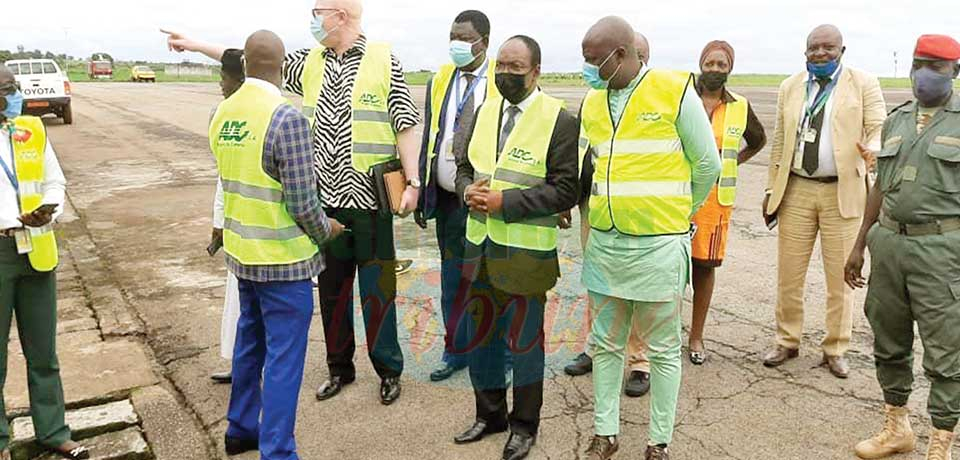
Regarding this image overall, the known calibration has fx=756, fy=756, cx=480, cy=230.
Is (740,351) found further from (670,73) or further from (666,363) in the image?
(670,73)

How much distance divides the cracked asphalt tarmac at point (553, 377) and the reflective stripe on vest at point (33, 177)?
4.02 feet

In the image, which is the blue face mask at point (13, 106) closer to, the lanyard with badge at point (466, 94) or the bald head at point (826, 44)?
the lanyard with badge at point (466, 94)

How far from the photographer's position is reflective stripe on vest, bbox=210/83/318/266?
318 cm

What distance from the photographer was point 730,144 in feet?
15.2

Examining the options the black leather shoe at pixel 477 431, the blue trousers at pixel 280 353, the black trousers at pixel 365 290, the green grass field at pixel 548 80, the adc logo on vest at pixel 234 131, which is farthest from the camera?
the green grass field at pixel 548 80

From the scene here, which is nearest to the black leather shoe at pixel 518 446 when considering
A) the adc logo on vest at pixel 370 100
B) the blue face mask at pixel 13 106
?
the adc logo on vest at pixel 370 100

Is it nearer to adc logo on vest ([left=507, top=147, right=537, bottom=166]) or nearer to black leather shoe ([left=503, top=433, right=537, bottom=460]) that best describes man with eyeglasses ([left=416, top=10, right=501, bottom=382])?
adc logo on vest ([left=507, top=147, right=537, bottom=166])

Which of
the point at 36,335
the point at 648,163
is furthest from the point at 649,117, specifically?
the point at 36,335

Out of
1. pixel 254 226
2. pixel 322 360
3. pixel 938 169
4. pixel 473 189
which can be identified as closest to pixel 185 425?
pixel 322 360

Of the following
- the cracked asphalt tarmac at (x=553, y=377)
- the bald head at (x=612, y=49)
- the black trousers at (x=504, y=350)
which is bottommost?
the cracked asphalt tarmac at (x=553, y=377)

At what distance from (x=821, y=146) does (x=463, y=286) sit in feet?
7.60

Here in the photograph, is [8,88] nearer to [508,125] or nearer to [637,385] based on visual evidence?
[508,125]

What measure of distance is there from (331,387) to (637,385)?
1797 mm

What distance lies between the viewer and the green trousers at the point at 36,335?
11.2ft
